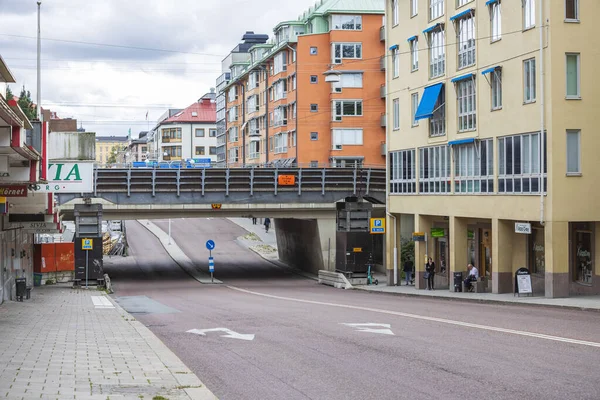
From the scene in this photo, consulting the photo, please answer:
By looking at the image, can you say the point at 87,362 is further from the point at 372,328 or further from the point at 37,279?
the point at 37,279

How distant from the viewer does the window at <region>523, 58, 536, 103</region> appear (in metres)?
31.6

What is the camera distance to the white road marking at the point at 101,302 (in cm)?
2986

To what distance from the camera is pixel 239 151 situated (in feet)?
318

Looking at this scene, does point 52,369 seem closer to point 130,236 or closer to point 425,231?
point 425,231

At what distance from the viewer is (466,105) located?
37.4m

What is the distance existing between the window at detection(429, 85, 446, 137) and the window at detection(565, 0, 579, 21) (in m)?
9.43

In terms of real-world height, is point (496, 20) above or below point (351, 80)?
below

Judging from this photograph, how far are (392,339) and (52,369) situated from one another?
273 inches

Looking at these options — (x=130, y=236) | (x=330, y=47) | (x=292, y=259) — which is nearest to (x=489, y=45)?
(x=292, y=259)

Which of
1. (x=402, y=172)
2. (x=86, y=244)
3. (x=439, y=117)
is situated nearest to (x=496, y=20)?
(x=439, y=117)

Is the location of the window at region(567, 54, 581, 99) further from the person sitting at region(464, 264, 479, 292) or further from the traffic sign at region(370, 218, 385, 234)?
the traffic sign at region(370, 218, 385, 234)

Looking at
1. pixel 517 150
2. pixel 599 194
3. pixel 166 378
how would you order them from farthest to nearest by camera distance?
pixel 517 150 < pixel 599 194 < pixel 166 378

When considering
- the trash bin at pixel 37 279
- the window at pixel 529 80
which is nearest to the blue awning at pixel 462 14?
the window at pixel 529 80

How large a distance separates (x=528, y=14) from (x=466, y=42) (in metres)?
5.51
